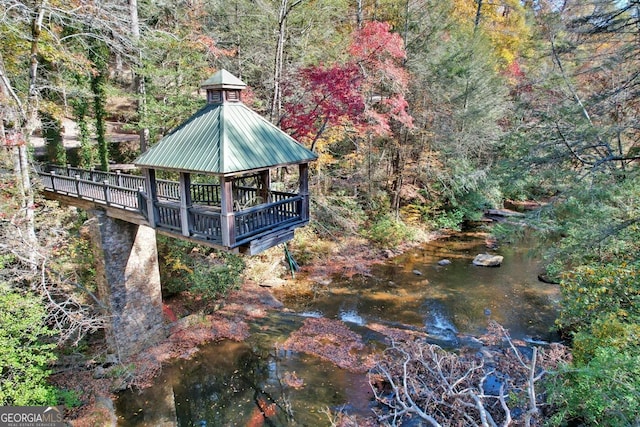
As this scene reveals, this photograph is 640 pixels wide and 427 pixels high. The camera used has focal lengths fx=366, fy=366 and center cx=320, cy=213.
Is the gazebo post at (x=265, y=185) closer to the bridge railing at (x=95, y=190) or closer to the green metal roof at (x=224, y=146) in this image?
the green metal roof at (x=224, y=146)

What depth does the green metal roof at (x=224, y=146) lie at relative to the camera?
6910 mm

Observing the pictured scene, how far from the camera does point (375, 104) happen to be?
18.0 metres

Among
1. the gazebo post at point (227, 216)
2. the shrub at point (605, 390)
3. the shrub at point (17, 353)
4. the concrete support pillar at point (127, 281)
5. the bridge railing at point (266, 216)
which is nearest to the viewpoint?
the shrub at point (605, 390)

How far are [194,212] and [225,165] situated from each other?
5.41 ft

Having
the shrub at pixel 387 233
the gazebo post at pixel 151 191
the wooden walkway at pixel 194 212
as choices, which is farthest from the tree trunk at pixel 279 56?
the shrub at pixel 387 233

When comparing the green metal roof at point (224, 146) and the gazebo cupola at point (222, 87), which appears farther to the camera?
the gazebo cupola at point (222, 87)

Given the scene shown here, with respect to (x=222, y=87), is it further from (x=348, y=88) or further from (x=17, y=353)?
(x=348, y=88)

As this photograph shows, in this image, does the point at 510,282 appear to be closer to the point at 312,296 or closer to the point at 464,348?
the point at 464,348

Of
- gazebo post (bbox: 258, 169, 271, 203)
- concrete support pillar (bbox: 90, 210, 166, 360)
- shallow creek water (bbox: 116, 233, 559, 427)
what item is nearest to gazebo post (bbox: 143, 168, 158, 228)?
concrete support pillar (bbox: 90, 210, 166, 360)

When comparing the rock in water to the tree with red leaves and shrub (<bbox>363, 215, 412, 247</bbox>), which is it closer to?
shrub (<bbox>363, 215, 412, 247</bbox>)

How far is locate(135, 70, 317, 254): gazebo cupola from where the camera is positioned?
7062 millimetres

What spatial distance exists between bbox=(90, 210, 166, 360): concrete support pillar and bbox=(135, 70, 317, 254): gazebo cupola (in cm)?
186

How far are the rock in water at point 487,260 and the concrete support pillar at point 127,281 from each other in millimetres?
13031

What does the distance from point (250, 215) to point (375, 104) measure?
40.5 feet
